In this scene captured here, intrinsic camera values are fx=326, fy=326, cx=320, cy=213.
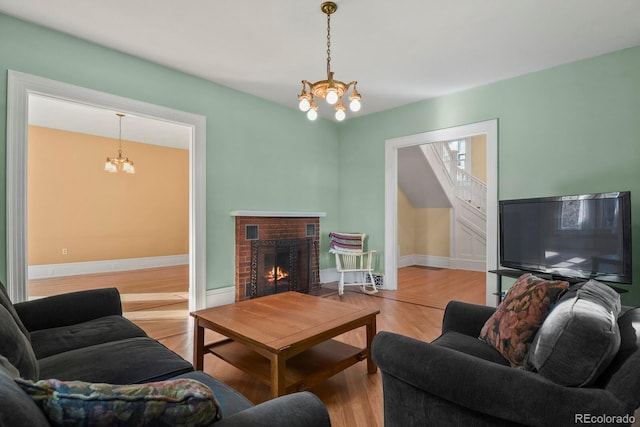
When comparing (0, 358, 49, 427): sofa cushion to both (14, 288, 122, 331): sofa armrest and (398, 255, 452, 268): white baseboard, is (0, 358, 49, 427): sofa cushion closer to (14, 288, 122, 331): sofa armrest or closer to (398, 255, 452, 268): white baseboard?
(14, 288, 122, 331): sofa armrest

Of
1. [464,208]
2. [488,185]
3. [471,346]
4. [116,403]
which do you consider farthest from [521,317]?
[464,208]

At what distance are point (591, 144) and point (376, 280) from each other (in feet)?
10.2

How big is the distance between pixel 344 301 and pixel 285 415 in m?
3.37

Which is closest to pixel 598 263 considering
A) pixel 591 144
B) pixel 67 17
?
pixel 591 144

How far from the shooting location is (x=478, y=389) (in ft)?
3.64

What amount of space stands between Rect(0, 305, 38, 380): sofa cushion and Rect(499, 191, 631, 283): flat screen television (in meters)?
3.59

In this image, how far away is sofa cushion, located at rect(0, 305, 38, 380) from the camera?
1085mm

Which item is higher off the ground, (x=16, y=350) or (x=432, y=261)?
(x=16, y=350)

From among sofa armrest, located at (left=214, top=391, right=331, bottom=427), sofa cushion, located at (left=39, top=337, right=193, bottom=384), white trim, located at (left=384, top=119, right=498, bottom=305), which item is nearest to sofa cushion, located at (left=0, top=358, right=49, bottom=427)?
sofa armrest, located at (left=214, top=391, right=331, bottom=427)

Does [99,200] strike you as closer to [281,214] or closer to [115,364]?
[281,214]

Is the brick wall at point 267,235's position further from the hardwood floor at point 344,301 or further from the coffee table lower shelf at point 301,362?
the coffee table lower shelf at point 301,362

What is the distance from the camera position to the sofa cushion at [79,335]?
1.67 meters

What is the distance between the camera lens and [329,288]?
5051mm
